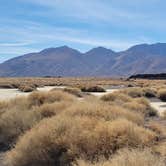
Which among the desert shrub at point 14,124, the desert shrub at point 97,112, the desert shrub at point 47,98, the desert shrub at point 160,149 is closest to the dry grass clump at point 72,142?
the desert shrub at point 160,149

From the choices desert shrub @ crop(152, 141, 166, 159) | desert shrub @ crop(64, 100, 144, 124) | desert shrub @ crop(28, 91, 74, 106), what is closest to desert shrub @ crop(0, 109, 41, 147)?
desert shrub @ crop(64, 100, 144, 124)

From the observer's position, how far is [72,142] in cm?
1062

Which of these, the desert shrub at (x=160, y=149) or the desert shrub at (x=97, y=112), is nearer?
the desert shrub at (x=160, y=149)

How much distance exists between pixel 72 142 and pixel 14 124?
5.43 metres

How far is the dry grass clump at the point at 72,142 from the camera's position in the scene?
10250 millimetres

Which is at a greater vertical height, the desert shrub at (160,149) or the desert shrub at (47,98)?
the desert shrub at (47,98)

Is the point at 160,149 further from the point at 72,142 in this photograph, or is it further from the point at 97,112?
the point at 97,112

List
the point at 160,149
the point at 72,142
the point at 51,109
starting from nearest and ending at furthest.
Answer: the point at 72,142, the point at 160,149, the point at 51,109

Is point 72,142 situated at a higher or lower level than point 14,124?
higher

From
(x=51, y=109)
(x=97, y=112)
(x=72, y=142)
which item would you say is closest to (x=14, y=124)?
(x=51, y=109)

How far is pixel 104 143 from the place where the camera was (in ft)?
33.8

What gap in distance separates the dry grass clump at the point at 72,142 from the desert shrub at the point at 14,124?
3.18 m

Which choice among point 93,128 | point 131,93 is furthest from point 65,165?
point 131,93

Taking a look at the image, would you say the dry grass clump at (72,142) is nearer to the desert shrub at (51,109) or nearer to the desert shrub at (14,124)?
the desert shrub at (14,124)
